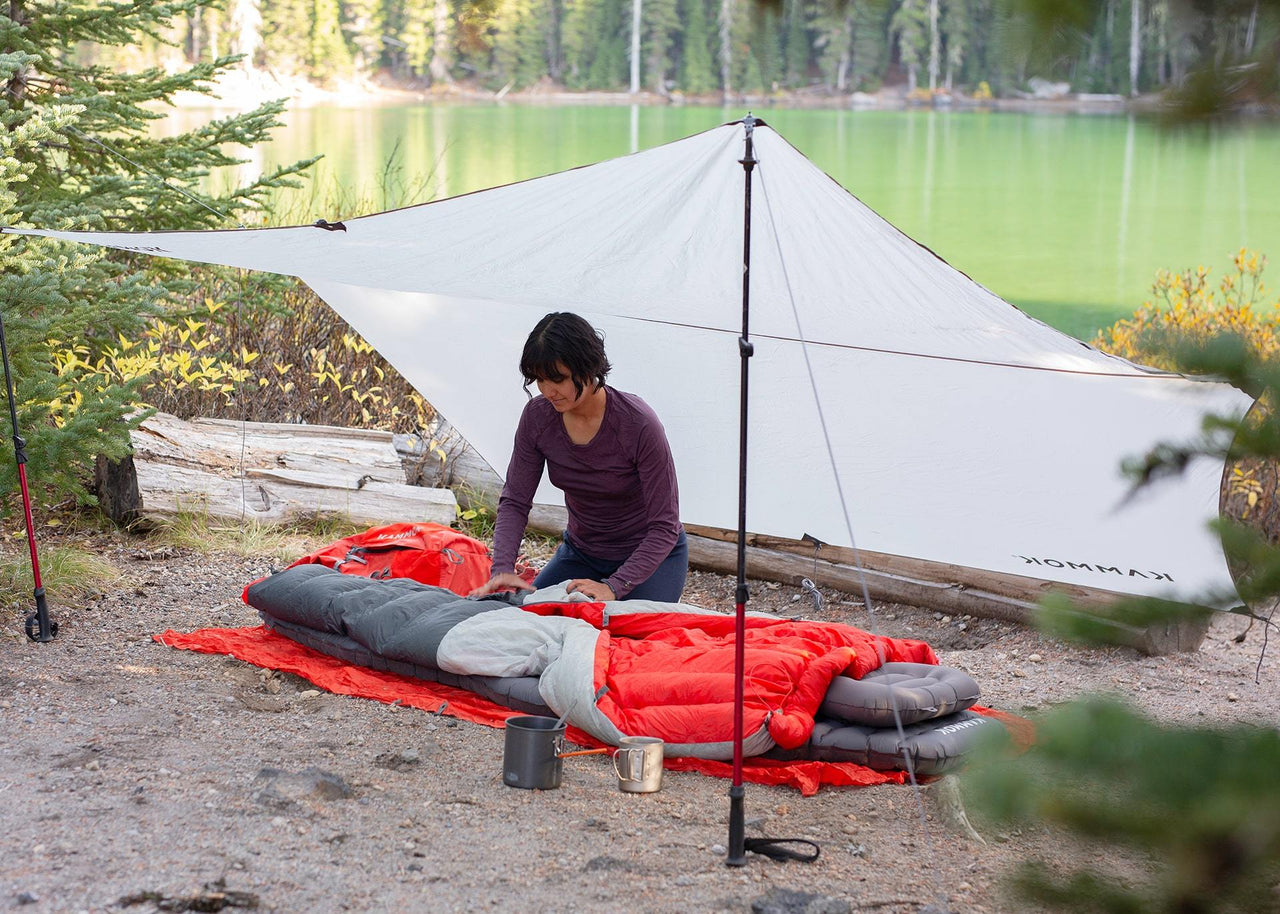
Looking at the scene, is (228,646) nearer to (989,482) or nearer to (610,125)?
(989,482)

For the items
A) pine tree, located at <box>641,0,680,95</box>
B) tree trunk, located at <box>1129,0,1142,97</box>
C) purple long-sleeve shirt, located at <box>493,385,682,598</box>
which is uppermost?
pine tree, located at <box>641,0,680,95</box>

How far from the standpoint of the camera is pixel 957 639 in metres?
3.71

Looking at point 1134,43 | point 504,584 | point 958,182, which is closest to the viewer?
point 1134,43

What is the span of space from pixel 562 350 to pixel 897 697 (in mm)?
1067

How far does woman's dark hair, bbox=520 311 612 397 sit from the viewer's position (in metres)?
2.85

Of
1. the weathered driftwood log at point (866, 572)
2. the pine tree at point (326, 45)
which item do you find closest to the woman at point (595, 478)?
the weathered driftwood log at point (866, 572)

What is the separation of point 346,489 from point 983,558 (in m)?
2.27

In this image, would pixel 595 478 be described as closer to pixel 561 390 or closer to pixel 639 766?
pixel 561 390

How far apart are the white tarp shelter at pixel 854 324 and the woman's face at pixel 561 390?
25cm

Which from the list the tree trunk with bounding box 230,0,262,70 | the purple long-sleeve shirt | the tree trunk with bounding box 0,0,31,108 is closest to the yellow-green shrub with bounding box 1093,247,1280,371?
the purple long-sleeve shirt

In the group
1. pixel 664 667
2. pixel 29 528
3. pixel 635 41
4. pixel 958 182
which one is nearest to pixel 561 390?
pixel 664 667

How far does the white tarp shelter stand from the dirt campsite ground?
17.8 inches

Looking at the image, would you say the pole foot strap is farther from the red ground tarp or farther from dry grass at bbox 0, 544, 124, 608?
dry grass at bbox 0, 544, 124, 608

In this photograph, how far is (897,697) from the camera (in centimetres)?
260
